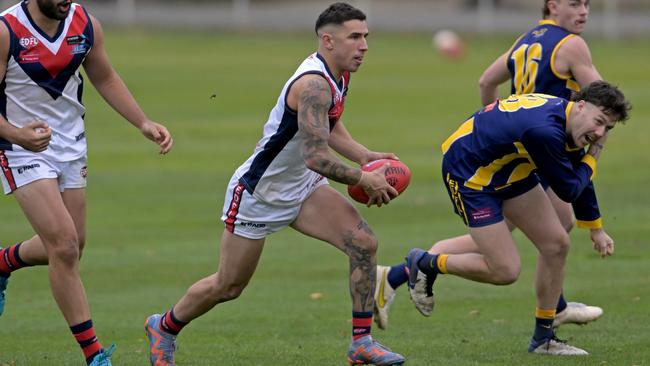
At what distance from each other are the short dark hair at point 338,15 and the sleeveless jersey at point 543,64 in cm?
211

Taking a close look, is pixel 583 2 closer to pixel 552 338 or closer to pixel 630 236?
pixel 552 338

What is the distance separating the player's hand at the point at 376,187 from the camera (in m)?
7.71

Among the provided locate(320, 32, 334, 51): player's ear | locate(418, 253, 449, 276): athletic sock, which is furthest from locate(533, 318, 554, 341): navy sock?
locate(320, 32, 334, 51): player's ear

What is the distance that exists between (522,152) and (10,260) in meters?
3.74

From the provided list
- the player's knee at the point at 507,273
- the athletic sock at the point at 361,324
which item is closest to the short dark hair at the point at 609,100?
the player's knee at the point at 507,273

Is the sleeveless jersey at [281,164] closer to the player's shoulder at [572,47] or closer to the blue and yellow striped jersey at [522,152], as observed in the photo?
the blue and yellow striped jersey at [522,152]

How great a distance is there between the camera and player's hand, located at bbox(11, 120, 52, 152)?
7.70 meters

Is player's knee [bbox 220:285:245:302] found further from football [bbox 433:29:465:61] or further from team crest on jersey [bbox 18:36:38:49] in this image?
football [bbox 433:29:465:61]

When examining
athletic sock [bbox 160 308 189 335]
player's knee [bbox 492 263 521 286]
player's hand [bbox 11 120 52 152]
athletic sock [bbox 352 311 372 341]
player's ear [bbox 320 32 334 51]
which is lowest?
athletic sock [bbox 160 308 189 335]

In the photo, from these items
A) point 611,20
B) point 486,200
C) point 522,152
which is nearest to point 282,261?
point 486,200

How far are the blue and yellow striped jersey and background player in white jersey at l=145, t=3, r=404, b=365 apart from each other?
0.59 m

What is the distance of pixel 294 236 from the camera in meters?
15.2

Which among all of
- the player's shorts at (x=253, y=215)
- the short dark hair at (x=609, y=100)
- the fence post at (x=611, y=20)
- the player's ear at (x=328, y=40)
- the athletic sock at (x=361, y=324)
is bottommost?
the fence post at (x=611, y=20)

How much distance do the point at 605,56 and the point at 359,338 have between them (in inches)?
1274
